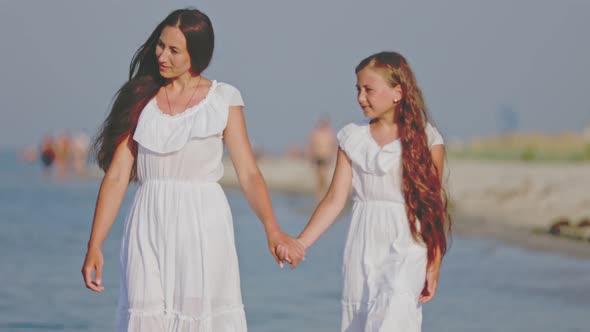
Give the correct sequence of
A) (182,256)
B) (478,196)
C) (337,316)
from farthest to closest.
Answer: (478,196) < (337,316) < (182,256)

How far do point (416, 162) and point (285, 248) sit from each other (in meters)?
0.80

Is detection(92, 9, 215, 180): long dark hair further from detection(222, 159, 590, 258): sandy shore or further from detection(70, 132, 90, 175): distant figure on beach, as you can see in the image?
detection(70, 132, 90, 175): distant figure on beach

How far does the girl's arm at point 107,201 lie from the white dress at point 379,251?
119 centimetres

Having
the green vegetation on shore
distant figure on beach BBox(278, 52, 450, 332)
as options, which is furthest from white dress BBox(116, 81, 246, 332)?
the green vegetation on shore

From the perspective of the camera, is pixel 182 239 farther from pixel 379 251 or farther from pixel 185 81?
pixel 379 251

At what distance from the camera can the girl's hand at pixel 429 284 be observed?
6.22m

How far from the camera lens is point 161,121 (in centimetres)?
562

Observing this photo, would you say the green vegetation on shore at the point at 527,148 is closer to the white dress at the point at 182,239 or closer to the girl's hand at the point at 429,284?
the girl's hand at the point at 429,284

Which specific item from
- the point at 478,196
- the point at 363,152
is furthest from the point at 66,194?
the point at 363,152

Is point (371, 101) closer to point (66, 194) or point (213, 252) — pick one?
point (213, 252)

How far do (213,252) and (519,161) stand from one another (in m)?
34.8

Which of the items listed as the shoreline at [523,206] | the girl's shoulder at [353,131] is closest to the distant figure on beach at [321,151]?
the shoreline at [523,206]

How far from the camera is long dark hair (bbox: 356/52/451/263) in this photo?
6.14m

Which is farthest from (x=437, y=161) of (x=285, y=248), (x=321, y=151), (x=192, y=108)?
(x=321, y=151)
